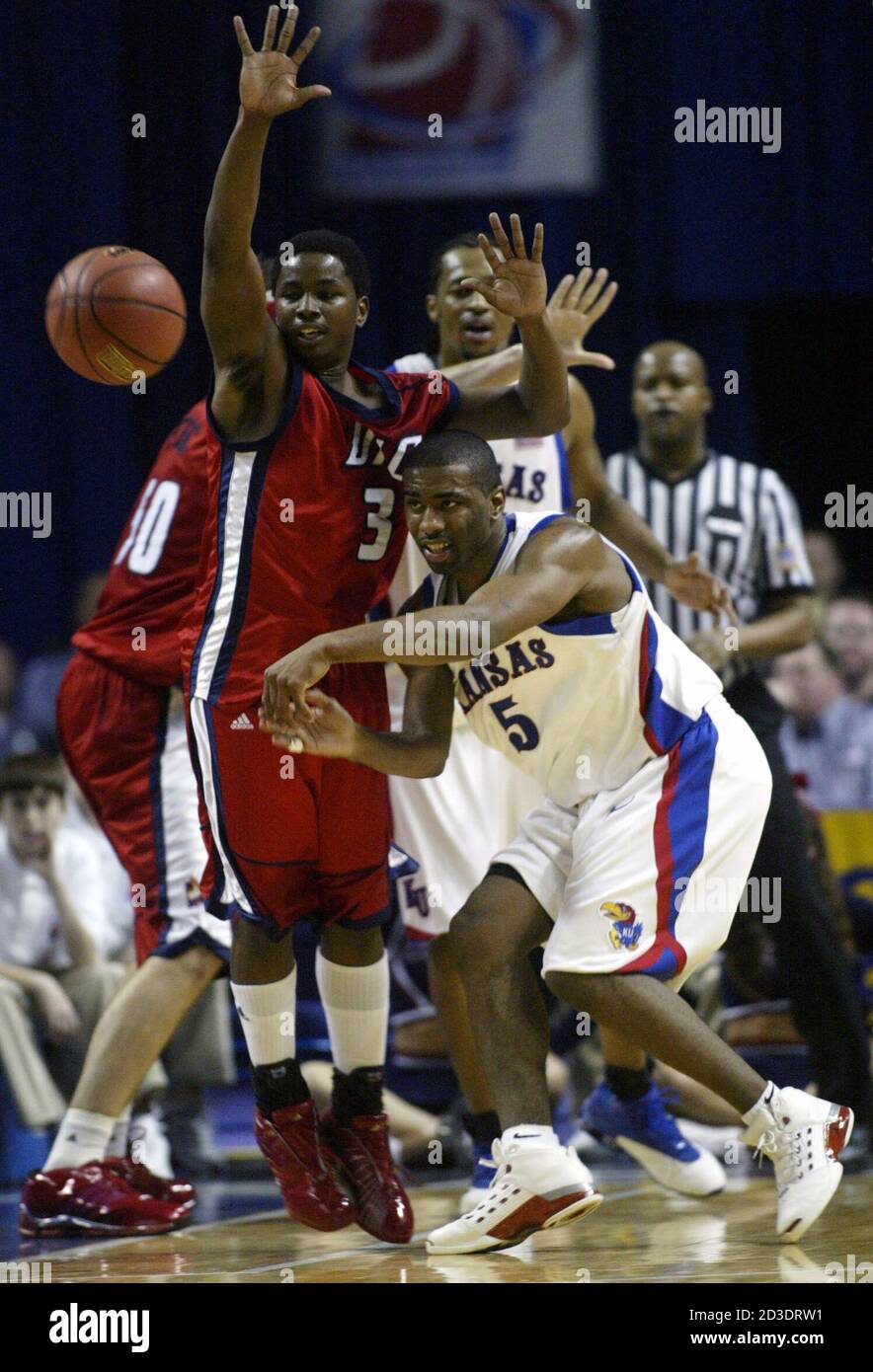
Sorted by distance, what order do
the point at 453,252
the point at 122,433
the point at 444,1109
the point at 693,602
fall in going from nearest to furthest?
the point at 693,602 < the point at 453,252 < the point at 444,1109 < the point at 122,433

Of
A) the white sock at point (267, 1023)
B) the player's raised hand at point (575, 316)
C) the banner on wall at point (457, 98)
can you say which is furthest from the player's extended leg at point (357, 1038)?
the banner on wall at point (457, 98)

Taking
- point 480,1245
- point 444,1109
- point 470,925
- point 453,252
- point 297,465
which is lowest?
point 444,1109

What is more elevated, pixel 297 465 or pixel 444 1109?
pixel 297 465

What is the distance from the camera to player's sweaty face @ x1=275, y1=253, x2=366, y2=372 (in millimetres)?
3580

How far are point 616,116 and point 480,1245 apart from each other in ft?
21.4

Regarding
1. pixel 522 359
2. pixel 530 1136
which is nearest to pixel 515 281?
pixel 522 359

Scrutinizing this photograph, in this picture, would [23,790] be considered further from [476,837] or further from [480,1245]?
[480,1245]

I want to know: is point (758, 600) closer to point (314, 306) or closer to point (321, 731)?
point (314, 306)

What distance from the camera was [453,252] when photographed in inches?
182

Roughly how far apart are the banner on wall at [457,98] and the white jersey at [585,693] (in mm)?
5335

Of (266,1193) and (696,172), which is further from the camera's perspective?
(696,172)

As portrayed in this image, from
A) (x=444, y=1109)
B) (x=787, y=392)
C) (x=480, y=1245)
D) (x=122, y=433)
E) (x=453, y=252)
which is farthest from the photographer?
(x=787, y=392)

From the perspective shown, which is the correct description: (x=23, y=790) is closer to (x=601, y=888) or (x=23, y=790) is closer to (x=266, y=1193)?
(x=266, y=1193)

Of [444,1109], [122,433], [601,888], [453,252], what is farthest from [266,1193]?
[122,433]
